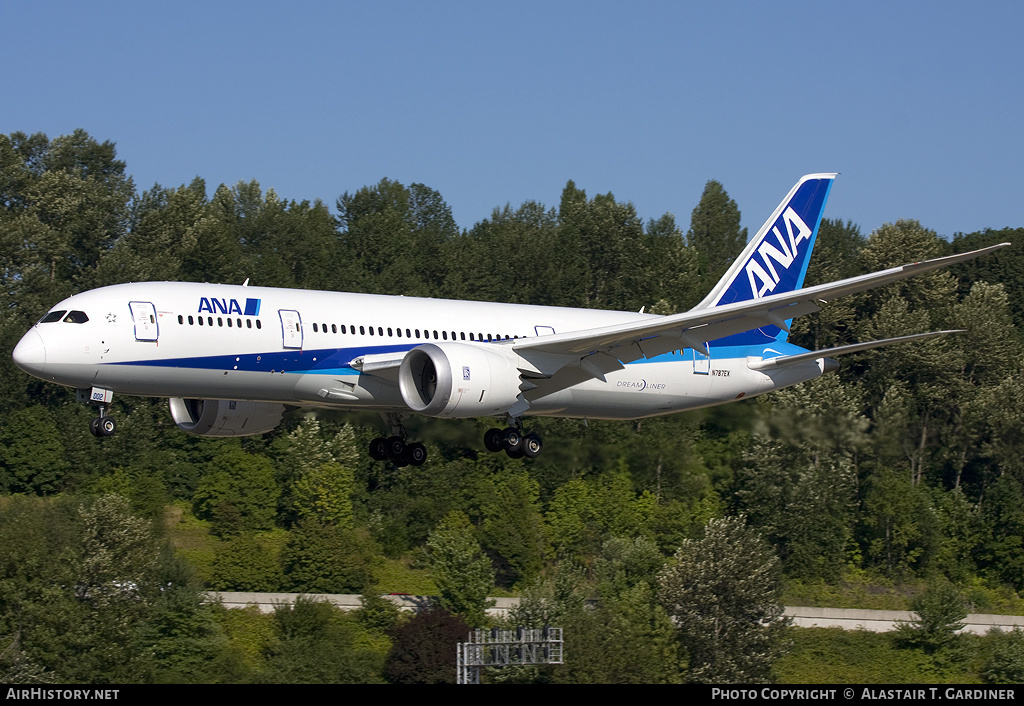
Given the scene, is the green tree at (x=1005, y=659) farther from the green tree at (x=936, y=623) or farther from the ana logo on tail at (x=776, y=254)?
the ana logo on tail at (x=776, y=254)

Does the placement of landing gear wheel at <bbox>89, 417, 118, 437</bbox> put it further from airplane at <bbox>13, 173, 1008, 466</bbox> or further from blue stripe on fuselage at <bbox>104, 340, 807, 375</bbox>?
blue stripe on fuselage at <bbox>104, 340, 807, 375</bbox>

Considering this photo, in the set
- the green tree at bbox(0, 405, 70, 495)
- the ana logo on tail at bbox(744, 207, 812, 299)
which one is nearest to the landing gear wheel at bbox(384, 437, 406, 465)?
the ana logo on tail at bbox(744, 207, 812, 299)

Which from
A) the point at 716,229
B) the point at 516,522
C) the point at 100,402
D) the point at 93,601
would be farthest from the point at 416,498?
the point at 716,229

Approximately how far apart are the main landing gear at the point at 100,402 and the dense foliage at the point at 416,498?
2756 cm

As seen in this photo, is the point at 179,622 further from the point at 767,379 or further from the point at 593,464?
the point at 767,379

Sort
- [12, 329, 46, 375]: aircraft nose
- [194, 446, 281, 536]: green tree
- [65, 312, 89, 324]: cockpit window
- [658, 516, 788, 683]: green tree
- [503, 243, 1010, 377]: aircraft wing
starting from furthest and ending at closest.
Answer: [194, 446, 281, 536]: green tree, [658, 516, 788, 683]: green tree, [503, 243, 1010, 377]: aircraft wing, [65, 312, 89, 324]: cockpit window, [12, 329, 46, 375]: aircraft nose

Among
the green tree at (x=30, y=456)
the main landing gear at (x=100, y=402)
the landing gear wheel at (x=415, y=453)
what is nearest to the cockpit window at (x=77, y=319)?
the main landing gear at (x=100, y=402)

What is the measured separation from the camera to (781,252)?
4512cm

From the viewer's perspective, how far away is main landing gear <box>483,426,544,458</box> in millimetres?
37156

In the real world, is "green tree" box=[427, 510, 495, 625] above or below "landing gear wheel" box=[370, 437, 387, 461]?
below

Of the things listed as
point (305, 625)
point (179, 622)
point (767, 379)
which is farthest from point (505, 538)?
point (767, 379)

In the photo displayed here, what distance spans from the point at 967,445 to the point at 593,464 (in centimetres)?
3680

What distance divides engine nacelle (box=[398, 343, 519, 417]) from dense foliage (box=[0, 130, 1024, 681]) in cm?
2171

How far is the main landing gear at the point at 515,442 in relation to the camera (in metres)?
37.2
